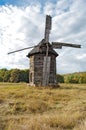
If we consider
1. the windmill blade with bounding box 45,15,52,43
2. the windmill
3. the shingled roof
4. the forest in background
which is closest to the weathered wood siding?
the windmill

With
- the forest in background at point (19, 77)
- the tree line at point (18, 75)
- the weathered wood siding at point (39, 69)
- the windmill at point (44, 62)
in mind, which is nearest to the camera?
the windmill at point (44, 62)

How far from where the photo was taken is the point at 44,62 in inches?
1172

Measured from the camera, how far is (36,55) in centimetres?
3052

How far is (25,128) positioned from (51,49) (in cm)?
2306

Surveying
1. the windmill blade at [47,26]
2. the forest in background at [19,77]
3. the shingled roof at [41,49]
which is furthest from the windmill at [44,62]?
the forest in background at [19,77]

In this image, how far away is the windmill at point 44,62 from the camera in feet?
97.3

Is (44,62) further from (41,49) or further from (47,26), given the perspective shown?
(47,26)

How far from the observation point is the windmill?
29672 millimetres

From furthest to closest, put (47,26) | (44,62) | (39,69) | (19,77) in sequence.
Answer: (19,77) < (47,26) < (39,69) < (44,62)

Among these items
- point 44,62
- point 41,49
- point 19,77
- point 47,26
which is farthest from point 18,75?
point 44,62

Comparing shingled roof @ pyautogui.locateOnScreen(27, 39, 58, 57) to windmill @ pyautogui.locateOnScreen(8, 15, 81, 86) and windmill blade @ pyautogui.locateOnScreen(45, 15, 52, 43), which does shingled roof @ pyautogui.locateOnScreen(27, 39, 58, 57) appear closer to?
windmill @ pyautogui.locateOnScreen(8, 15, 81, 86)

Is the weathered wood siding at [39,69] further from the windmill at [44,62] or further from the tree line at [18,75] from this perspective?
the tree line at [18,75]

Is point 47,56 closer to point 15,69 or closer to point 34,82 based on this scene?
point 34,82

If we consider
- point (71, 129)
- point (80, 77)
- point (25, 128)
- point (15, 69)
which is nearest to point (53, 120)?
point (71, 129)
